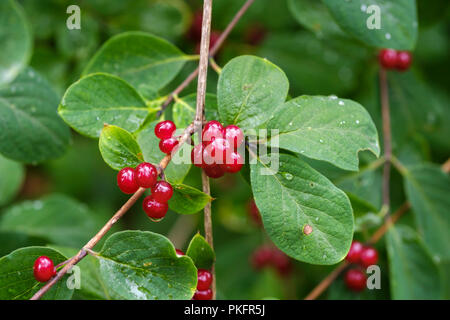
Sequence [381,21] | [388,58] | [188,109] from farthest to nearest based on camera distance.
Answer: [388,58] → [381,21] → [188,109]

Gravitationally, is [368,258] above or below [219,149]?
below

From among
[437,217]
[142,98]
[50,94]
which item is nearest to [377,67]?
[437,217]

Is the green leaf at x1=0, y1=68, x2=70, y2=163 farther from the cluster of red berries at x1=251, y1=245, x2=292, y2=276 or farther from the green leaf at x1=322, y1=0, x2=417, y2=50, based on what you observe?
the cluster of red berries at x1=251, y1=245, x2=292, y2=276

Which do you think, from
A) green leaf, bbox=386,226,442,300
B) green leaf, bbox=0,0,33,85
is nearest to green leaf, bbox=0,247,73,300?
green leaf, bbox=0,0,33,85

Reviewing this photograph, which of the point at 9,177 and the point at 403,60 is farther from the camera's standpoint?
the point at 9,177

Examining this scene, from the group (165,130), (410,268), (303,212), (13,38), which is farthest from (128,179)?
(410,268)

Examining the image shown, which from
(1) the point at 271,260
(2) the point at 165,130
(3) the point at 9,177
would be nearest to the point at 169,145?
(2) the point at 165,130

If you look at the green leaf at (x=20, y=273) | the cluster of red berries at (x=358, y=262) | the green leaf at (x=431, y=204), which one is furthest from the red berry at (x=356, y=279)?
the green leaf at (x=20, y=273)

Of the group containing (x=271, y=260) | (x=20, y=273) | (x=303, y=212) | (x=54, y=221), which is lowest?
(x=271, y=260)

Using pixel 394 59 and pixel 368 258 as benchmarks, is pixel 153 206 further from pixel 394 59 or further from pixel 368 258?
pixel 394 59

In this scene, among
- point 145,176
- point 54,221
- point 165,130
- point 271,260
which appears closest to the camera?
point 145,176
